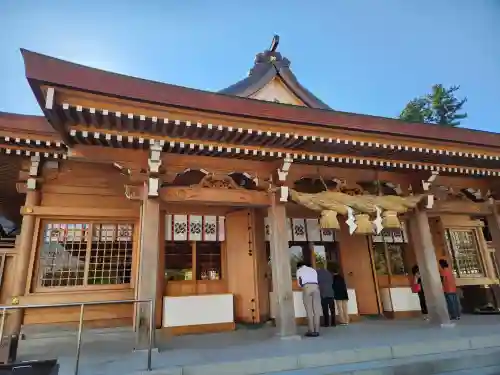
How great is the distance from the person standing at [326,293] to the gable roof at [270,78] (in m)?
6.89

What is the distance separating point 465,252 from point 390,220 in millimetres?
6003

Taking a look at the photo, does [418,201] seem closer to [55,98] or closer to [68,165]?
A: [55,98]

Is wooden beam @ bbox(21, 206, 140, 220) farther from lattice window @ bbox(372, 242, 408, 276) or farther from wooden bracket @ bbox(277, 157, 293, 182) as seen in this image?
lattice window @ bbox(372, 242, 408, 276)

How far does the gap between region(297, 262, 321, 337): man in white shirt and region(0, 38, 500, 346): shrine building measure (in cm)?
60

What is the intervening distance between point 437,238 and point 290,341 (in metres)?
7.40

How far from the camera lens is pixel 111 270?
698 centimetres

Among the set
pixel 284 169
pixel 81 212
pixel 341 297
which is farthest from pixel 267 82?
pixel 81 212

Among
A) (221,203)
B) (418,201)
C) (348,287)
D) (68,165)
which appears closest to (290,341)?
(221,203)

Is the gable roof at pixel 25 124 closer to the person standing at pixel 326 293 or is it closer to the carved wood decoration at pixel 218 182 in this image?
the carved wood decoration at pixel 218 182

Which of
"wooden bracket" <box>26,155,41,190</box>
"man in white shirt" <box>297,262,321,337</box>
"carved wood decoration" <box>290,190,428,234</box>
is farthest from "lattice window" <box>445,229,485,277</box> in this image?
"wooden bracket" <box>26,155,41,190</box>

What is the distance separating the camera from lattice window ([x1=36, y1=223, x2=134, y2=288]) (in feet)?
21.9

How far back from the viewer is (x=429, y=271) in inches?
283

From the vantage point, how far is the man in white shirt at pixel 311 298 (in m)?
6.32

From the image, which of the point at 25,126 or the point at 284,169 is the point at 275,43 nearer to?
the point at 284,169
